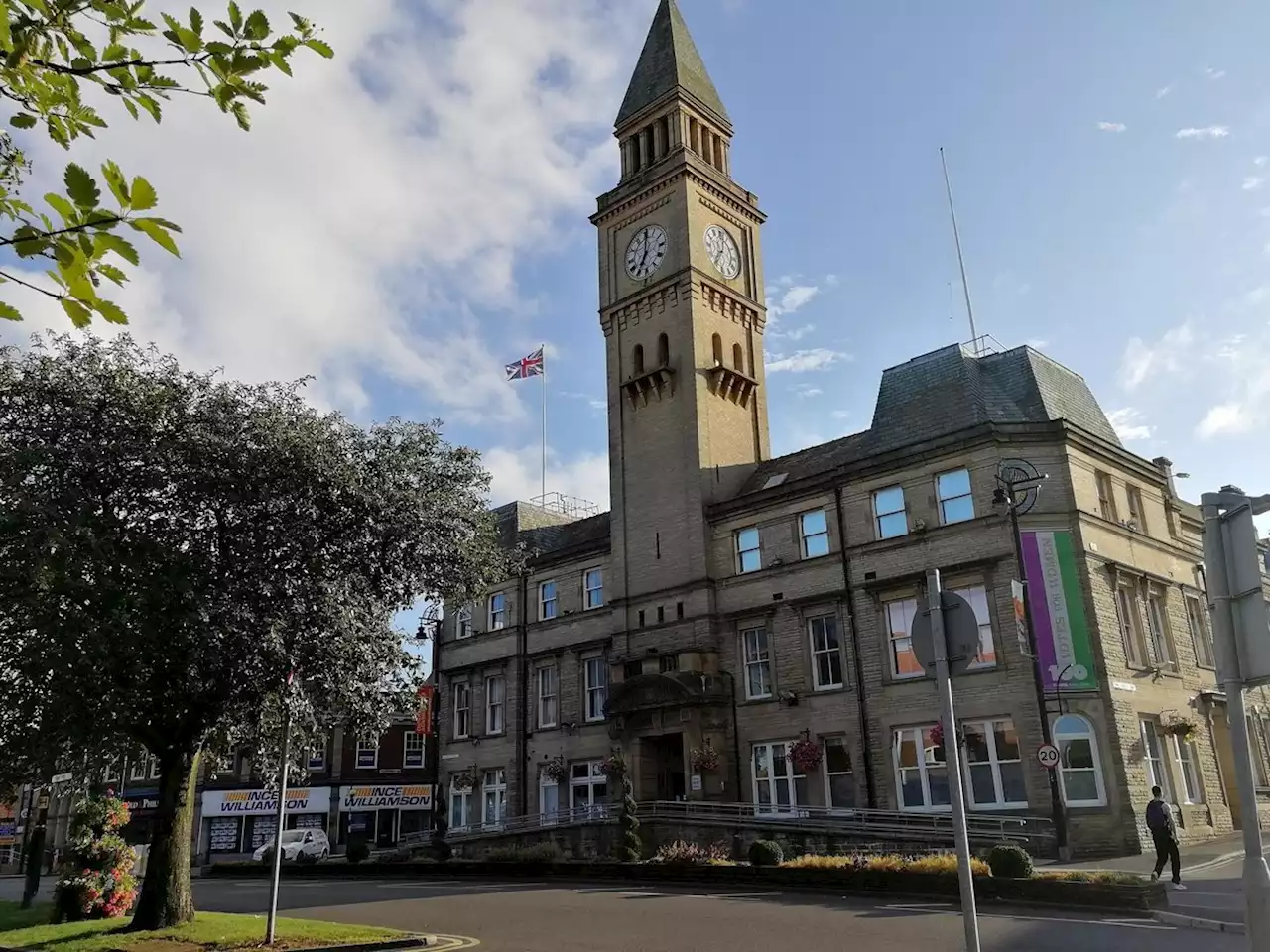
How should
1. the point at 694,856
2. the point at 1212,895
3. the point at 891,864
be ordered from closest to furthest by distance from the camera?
the point at 1212,895 < the point at 891,864 < the point at 694,856

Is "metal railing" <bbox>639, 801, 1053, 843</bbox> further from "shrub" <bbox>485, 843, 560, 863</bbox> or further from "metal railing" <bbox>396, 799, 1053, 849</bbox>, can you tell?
"shrub" <bbox>485, 843, 560, 863</bbox>

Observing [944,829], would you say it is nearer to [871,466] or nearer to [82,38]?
[871,466]

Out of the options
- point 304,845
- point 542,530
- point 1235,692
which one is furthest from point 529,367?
point 1235,692

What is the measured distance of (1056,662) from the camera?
2750cm

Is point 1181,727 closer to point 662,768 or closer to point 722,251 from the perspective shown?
point 662,768

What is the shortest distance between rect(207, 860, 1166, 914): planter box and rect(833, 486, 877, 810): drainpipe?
8741 millimetres

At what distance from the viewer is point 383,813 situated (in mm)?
57000

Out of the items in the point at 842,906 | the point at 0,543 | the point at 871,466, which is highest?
the point at 871,466

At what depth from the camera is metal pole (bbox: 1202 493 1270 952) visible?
6.32 meters

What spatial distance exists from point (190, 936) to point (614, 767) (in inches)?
770

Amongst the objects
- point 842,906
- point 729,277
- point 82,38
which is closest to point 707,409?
point 729,277

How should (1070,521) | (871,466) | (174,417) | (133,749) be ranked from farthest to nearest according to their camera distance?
(871,466), (1070,521), (133,749), (174,417)

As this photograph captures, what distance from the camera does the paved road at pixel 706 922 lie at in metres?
13.3

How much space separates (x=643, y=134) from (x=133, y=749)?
110 feet
